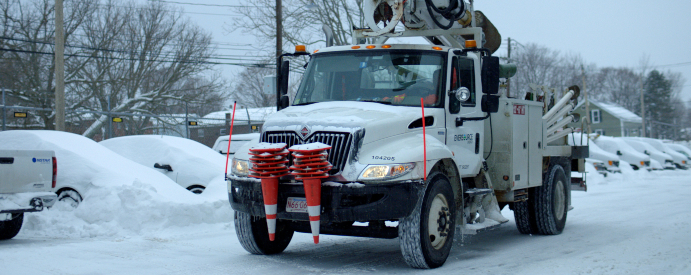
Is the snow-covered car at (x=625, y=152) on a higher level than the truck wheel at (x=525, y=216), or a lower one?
higher

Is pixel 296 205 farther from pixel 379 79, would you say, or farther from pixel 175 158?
pixel 175 158

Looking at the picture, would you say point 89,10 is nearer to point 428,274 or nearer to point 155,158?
point 155,158

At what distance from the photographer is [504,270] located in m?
6.48

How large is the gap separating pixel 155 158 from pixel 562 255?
848 centimetres

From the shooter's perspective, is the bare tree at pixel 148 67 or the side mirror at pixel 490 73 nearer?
the side mirror at pixel 490 73

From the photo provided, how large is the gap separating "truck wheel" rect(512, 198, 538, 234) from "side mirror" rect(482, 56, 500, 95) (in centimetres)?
277

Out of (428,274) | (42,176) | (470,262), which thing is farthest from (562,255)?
(42,176)

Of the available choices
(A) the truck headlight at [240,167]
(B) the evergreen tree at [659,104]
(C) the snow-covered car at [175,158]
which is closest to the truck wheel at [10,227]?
(A) the truck headlight at [240,167]

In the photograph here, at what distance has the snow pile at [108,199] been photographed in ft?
29.3

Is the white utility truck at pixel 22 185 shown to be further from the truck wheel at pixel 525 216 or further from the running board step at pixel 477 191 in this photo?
the truck wheel at pixel 525 216

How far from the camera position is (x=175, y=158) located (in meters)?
12.8

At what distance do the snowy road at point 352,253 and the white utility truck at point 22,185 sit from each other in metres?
0.33

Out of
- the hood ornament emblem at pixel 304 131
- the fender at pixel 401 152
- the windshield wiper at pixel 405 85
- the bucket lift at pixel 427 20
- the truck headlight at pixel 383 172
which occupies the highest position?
the bucket lift at pixel 427 20

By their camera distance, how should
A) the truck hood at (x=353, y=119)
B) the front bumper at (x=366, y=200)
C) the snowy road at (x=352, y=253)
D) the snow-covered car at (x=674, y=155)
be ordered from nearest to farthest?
1. the front bumper at (x=366, y=200)
2. the truck hood at (x=353, y=119)
3. the snowy road at (x=352, y=253)
4. the snow-covered car at (x=674, y=155)
